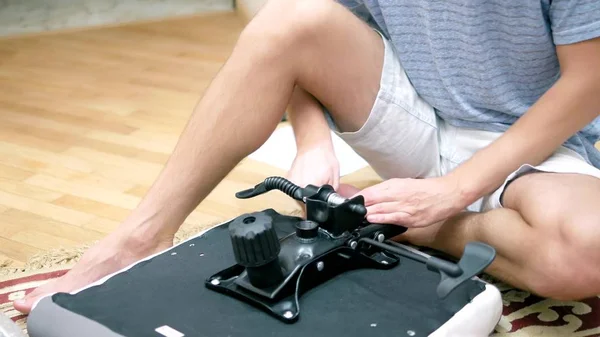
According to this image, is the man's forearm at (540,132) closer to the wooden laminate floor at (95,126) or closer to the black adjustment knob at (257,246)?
the black adjustment knob at (257,246)

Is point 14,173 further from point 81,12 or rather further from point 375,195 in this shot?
point 81,12

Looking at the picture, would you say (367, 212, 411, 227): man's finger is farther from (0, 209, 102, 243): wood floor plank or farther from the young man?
(0, 209, 102, 243): wood floor plank

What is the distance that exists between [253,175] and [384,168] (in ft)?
1.27

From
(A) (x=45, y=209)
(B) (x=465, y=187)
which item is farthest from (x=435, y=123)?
(A) (x=45, y=209)

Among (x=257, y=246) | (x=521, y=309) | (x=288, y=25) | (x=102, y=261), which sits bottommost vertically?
(x=521, y=309)

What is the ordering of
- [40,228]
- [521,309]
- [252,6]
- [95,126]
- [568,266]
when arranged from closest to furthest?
[568,266] → [521,309] → [40,228] → [95,126] → [252,6]

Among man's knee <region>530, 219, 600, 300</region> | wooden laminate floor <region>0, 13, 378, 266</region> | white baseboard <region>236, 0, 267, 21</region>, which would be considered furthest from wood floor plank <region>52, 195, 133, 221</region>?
white baseboard <region>236, 0, 267, 21</region>

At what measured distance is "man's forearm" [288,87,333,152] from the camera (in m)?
1.04

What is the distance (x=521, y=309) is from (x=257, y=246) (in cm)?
41

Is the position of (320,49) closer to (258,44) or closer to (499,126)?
(258,44)

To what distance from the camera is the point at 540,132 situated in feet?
3.09

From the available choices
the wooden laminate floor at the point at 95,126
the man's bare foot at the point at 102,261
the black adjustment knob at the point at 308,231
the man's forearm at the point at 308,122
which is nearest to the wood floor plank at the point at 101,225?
the wooden laminate floor at the point at 95,126

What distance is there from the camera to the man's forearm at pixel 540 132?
0.91 meters

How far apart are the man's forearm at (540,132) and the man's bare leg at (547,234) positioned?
1.2 inches
